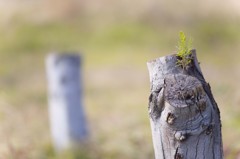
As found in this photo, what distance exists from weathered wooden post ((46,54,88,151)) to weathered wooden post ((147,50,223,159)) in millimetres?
4537

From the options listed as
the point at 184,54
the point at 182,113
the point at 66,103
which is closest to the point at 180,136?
the point at 182,113

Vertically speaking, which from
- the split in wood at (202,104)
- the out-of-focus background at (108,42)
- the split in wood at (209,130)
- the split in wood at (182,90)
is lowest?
the split in wood at (209,130)

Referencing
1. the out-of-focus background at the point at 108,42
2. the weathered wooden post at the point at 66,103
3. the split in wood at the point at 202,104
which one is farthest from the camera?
the out-of-focus background at the point at 108,42

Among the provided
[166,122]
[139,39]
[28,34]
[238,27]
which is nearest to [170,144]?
[166,122]

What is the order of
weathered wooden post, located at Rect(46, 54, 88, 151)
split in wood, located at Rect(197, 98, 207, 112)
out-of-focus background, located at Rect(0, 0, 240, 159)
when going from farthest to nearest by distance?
out-of-focus background, located at Rect(0, 0, 240, 159)
weathered wooden post, located at Rect(46, 54, 88, 151)
split in wood, located at Rect(197, 98, 207, 112)

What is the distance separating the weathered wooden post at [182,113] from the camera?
8.87 feet

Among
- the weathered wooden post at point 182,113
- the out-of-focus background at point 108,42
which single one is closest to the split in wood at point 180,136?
the weathered wooden post at point 182,113

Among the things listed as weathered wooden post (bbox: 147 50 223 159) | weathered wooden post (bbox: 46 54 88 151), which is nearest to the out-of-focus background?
weathered wooden post (bbox: 46 54 88 151)

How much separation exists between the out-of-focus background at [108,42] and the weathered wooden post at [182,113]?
222 inches

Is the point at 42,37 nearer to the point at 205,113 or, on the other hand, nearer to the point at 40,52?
the point at 40,52

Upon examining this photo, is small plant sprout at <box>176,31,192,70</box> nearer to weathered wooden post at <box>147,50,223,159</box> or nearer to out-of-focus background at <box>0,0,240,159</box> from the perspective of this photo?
weathered wooden post at <box>147,50,223,159</box>

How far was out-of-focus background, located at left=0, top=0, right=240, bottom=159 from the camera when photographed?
12.6m

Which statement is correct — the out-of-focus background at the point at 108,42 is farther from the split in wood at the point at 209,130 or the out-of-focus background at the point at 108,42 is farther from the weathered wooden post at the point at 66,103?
the split in wood at the point at 209,130

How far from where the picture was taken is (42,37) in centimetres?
2042
